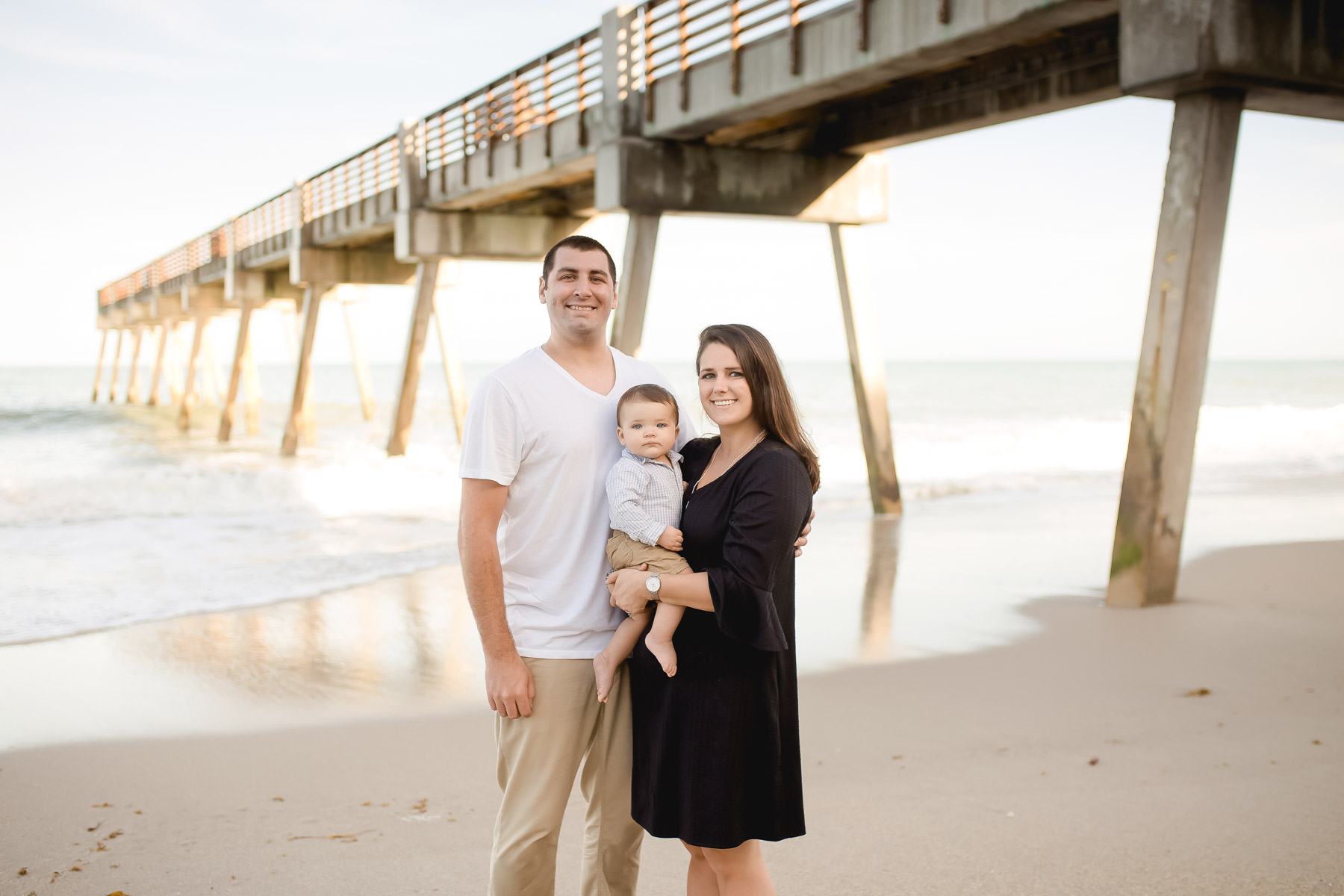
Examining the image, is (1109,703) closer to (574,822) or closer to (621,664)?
(574,822)

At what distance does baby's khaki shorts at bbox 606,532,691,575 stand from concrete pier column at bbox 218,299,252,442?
27437 millimetres

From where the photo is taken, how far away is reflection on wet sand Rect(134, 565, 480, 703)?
5.73 metres

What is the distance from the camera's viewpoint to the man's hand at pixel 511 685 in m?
2.56

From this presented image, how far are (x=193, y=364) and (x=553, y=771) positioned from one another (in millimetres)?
34668

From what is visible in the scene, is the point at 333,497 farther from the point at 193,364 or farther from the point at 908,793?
the point at 193,364

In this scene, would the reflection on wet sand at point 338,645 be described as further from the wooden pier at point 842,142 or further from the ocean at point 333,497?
the wooden pier at point 842,142

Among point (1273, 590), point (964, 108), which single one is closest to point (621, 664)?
point (1273, 590)

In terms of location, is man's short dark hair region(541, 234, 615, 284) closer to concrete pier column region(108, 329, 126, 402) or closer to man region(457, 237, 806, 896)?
man region(457, 237, 806, 896)

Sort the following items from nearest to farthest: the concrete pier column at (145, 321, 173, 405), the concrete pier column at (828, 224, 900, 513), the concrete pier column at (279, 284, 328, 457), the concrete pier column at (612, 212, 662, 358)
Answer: the concrete pier column at (612, 212, 662, 358)
the concrete pier column at (828, 224, 900, 513)
the concrete pier column at (279, 284, 328, 457)
the concrete pier column at (145, 321, 173, 405)

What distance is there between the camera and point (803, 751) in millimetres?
4379

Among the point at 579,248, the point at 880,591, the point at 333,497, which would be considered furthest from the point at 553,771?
the point at 333,497

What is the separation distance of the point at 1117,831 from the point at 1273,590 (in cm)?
452

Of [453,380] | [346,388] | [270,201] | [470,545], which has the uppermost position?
[270,201]

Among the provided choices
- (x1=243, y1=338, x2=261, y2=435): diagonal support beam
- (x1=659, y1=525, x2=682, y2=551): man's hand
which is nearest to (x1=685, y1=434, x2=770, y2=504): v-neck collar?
(x1=659, y1=525, x2=682, y2=551): man's hand
